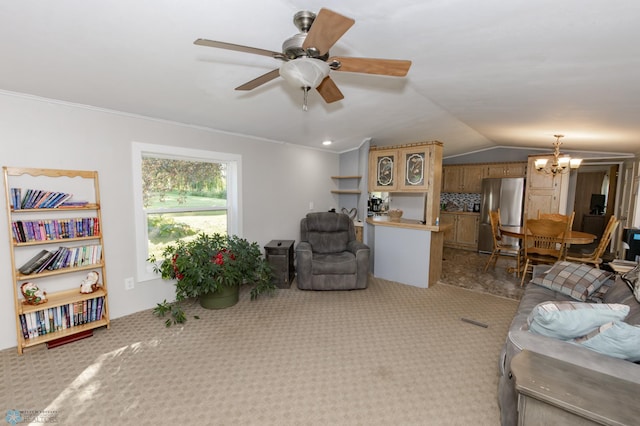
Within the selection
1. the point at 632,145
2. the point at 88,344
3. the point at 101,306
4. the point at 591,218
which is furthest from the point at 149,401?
the point at 591,218

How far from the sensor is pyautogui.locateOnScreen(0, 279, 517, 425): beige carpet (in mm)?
1781

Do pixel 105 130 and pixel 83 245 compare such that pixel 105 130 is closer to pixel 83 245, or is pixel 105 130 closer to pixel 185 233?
pixel 83 245

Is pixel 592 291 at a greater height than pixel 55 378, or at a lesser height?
greater

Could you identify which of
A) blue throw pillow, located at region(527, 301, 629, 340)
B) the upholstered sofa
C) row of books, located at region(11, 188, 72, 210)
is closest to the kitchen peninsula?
the upholstered sofa

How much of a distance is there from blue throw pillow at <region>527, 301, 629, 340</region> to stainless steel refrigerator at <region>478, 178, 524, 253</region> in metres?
4.88

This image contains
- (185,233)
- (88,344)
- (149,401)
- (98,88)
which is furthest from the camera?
(185,233)

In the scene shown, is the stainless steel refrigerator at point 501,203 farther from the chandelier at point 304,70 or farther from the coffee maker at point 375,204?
the chandelier at point 304,70

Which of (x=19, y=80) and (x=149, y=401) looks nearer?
(x=149, y=401)

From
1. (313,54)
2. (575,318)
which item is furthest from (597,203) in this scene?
(313,54)

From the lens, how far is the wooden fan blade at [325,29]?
1.12 meters

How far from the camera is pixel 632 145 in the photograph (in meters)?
4.29

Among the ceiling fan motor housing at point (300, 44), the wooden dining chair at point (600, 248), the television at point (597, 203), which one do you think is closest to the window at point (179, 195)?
the ceiling fan motor housing at point (300, 44)

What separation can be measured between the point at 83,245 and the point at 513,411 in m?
3.53

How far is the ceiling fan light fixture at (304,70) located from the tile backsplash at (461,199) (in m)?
6.57
